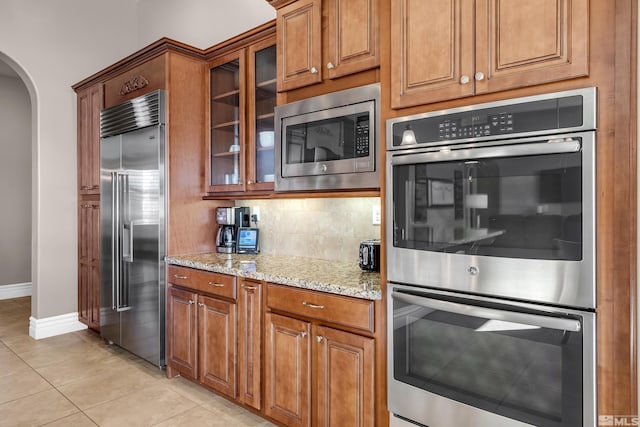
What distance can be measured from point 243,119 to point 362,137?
116 centimetres

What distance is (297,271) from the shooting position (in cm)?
235

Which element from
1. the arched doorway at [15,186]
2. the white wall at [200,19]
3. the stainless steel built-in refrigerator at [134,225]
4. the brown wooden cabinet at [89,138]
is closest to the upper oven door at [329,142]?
the stainless steel built-in refrigerator at [134,225]

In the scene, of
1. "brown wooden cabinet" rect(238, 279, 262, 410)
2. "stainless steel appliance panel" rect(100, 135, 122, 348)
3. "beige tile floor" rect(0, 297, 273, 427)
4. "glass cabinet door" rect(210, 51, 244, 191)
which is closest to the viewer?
"brown wooden cabinet" rect(238, 279, 262, 410)

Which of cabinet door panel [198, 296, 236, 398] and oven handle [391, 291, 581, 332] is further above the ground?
oven handle [391, 291, 581, 332]

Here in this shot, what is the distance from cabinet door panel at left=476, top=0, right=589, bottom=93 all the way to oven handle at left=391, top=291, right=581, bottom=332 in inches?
32.3

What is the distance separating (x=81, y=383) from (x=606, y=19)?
3709mm

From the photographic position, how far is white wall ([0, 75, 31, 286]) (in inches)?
227

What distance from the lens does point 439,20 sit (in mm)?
1617

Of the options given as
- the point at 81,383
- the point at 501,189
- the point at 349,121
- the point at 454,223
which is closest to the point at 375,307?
the point at 454,223

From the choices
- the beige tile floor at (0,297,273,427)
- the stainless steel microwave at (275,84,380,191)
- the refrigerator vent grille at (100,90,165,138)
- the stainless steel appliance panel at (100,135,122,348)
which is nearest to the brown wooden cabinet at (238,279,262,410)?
the beige tile floor at (0,297,273,427)

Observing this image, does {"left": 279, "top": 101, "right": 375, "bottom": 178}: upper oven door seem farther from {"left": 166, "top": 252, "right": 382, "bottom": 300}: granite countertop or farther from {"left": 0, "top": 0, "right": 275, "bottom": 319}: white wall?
{"left": 0, "top": 0, "right": 275, "bottom": 319}: white wall

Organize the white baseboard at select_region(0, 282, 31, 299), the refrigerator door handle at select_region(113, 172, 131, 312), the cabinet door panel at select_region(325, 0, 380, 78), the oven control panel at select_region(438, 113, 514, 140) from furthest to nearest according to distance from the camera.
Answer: the white baseboard at select_region(0, 282, 31, 299) → the refrigerator door handle at select_region(113, 172, 131, 312) → the cabinet door panel at select_region(325, 0, 380, 78) → the oven control panel at select_region(438, 113, 514, 140)

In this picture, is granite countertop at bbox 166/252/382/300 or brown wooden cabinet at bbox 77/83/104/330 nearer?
granite countertop at bbox 166/252/382/300

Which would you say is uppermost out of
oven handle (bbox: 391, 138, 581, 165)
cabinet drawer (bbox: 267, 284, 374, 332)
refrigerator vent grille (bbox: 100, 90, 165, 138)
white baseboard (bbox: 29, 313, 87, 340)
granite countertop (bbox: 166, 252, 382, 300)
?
refrigerator vent grille (bbox: 100, 90, 165, 138)
